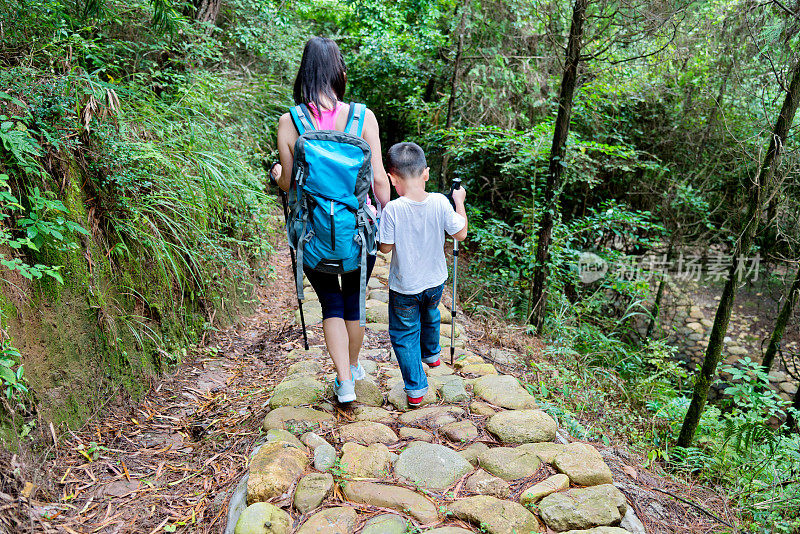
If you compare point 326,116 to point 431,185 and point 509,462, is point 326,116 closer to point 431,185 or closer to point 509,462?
point 509,462

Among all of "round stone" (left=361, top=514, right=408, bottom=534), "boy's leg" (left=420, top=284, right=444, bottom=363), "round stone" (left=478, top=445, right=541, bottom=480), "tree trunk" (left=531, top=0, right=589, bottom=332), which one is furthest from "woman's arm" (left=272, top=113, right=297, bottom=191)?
"tree trunk" (left=531, top=0, right=589, bottom=332)

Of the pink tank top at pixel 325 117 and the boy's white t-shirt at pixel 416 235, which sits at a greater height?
the pink tank top at pixel 325 117

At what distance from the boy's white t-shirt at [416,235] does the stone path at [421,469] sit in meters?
0.76

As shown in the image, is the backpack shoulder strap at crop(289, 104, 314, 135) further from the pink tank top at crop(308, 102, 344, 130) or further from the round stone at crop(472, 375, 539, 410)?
the round stone at crop(472, 375, 539, 410)

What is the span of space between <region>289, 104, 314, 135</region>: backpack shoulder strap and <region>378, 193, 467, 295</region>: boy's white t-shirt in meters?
0.59

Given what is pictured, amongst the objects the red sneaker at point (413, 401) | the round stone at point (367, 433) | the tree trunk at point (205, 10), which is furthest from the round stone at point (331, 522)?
the tree trunk at point (205, 10)

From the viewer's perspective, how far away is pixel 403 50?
33.4ft

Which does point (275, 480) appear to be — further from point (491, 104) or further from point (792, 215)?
point (792, 215)

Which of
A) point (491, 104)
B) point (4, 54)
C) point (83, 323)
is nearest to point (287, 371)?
point (83, 323)

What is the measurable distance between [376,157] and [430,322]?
107 centimetres

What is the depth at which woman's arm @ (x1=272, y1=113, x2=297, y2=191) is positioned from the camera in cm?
230

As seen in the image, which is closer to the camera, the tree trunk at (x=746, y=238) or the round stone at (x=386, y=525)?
the round stone at (x=386, y=525)

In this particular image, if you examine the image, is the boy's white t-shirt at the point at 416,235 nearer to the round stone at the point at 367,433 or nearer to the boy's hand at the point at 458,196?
the boy's hand at the point at 458,196

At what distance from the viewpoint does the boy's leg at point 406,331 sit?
271 cm
